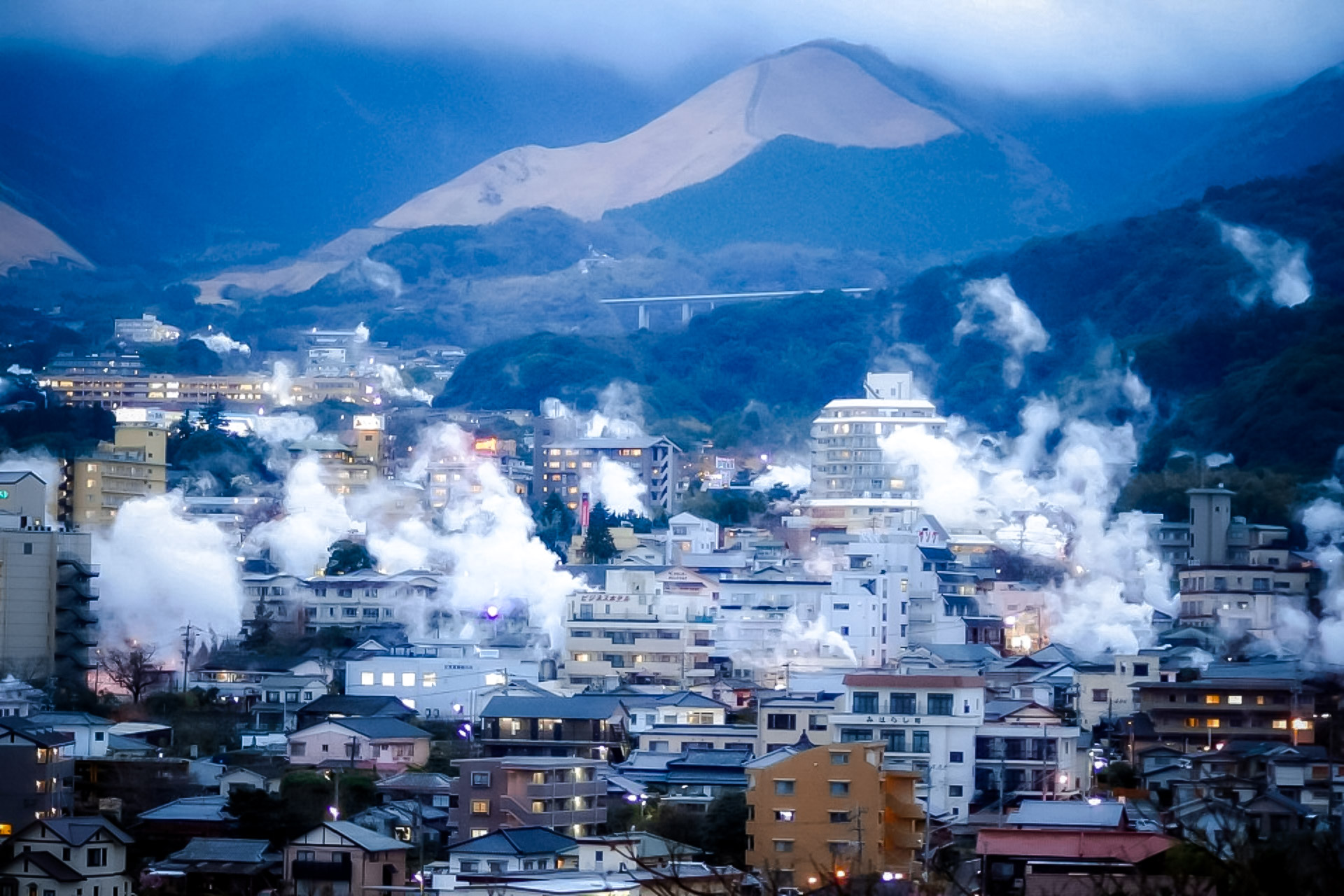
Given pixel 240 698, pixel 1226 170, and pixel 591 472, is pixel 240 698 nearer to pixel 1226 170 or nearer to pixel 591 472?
pixel 591 472

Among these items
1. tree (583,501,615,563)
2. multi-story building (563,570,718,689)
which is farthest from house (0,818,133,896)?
tree (583,501,615,563)

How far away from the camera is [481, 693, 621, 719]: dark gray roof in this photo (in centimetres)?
2333

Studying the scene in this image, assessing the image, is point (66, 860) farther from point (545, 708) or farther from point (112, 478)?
point (112, 478)

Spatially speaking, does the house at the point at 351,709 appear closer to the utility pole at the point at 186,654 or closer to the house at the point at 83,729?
the house at the point at 83,729

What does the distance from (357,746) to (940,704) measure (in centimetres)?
552

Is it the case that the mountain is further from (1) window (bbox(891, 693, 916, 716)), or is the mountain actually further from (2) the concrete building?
(1) window (bbox(891, 693, 916, 716))

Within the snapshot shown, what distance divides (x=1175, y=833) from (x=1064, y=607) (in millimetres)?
18245

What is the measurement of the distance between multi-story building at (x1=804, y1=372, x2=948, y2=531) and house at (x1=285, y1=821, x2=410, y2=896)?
84.9ft

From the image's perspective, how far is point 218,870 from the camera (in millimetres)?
16750

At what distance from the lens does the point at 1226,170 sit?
7325 centimetres

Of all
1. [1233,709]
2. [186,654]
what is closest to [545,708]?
[186,654]

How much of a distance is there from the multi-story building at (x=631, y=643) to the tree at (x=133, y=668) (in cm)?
488

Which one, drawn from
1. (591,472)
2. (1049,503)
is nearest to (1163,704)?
(1049,503)

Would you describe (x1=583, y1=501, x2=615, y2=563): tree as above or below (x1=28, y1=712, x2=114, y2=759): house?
above
